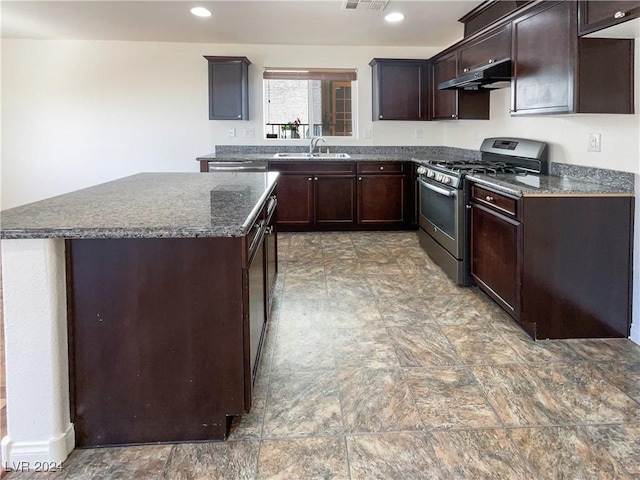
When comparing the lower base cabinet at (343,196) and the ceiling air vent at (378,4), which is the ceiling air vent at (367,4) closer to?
the ceiling air vent at (378,4)

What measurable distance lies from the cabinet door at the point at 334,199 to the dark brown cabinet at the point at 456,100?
1264 mm

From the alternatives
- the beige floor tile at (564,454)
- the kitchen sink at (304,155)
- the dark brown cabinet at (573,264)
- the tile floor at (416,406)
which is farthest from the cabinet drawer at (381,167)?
the beige floor tile at (564,454)

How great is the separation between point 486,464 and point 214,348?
100 cm

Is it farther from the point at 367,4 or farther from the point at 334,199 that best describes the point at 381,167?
the point at 367,4

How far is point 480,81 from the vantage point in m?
3.88

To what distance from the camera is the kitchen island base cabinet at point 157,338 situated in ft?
Answer: 5.64

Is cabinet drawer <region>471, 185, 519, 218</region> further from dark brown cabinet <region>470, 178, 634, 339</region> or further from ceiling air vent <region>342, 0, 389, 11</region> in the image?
ceiling air vent <region>342, 0, 389, 11</region>

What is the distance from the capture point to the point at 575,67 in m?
2.64

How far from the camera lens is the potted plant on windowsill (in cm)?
621

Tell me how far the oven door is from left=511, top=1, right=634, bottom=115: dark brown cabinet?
35.9 inches

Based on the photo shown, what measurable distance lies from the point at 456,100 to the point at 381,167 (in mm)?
1131

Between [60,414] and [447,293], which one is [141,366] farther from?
[447,293]

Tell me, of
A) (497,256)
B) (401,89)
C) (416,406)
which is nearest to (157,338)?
(416,406)

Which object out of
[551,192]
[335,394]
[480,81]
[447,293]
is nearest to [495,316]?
[447,293]
